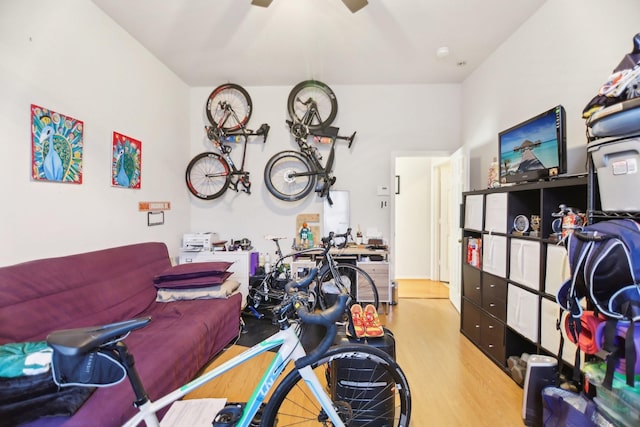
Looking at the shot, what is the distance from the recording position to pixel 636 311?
3.70ft

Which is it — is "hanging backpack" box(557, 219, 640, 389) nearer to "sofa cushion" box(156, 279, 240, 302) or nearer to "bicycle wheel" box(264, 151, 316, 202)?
"sofa cushion" box(156, 279, 240, 302)

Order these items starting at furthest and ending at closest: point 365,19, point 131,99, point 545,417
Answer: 1. point 131,99
2. point 365,19
3. point 545,417

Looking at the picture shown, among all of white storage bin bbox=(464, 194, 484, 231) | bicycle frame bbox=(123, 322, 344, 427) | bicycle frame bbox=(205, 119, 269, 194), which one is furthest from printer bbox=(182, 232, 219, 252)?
white storage bin bbox=(464, 194, 484, 231)

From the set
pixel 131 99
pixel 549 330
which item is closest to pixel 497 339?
pixel 549 330

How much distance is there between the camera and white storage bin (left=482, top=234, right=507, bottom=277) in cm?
224

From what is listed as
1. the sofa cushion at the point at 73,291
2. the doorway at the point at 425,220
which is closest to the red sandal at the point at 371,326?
the sofa cushion at the point at 73,291

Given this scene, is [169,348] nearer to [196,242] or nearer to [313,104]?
[196,242]

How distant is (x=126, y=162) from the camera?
2676mm

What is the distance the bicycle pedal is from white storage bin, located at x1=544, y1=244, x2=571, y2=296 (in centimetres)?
189

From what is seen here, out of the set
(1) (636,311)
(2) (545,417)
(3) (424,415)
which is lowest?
(3) (424,415)

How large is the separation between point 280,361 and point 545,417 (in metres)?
1.59

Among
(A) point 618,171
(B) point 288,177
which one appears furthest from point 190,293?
(A) point 618,171

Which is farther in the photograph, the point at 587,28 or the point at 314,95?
the point at 314,95

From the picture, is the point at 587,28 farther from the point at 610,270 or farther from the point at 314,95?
the point at 314,95
